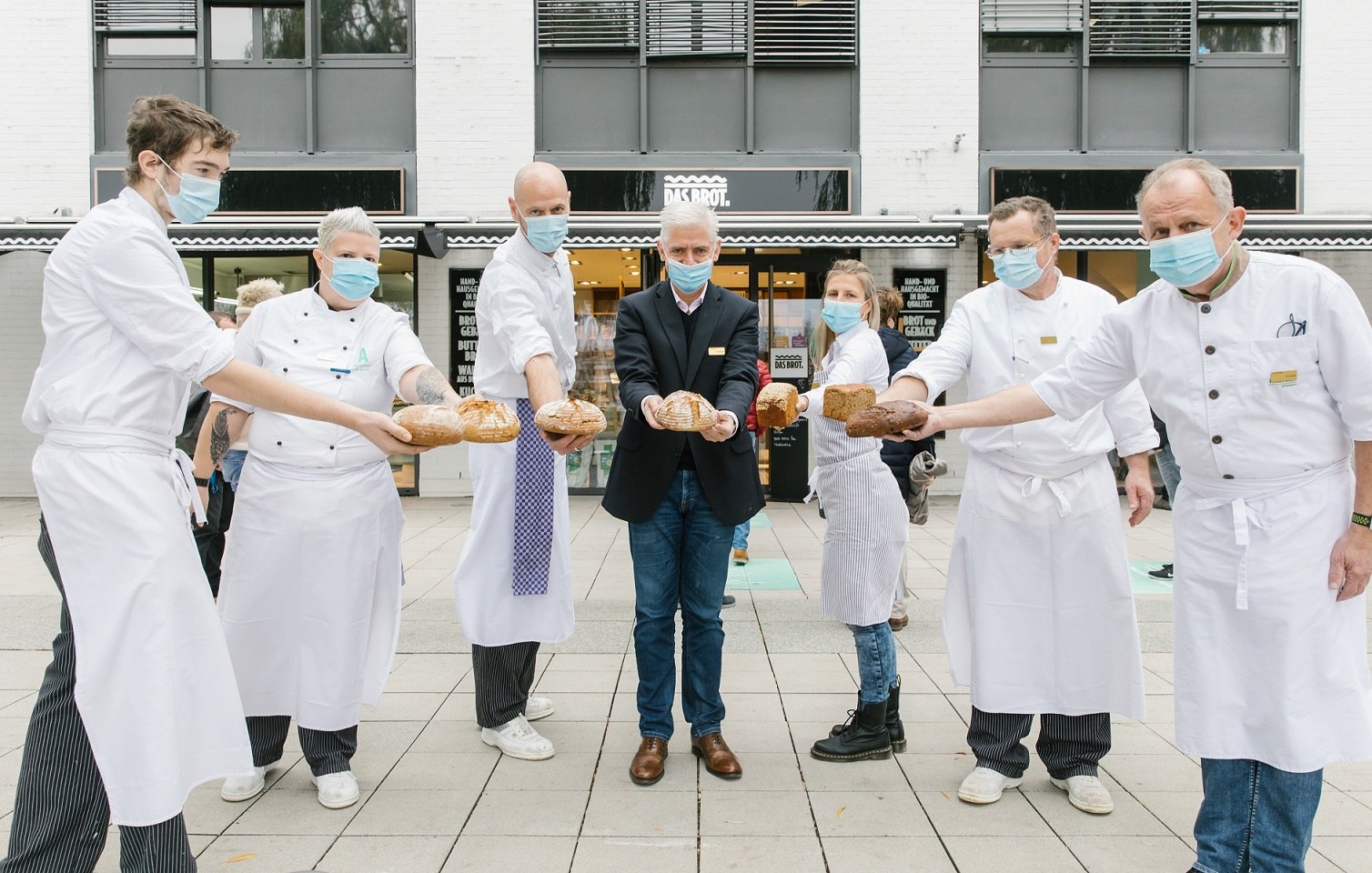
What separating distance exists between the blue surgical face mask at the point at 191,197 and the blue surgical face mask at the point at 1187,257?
8.56 ft

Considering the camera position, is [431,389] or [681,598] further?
[681,598]

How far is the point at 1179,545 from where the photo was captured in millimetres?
2896

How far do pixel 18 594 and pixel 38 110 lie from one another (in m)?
7.61

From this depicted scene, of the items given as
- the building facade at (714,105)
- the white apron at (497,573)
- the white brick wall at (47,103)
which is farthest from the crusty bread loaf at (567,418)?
the white brick wall at (47,103)

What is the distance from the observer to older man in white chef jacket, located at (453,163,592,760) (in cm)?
397

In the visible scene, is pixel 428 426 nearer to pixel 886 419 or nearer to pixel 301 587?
pixel 301 587

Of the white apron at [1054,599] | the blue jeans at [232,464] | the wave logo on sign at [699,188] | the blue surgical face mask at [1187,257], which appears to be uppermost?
the wave logo on sign at [699,188]

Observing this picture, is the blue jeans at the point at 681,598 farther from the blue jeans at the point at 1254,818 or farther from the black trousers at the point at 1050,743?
the blue jeans at the point at 1254,818

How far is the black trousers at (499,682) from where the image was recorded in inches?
159

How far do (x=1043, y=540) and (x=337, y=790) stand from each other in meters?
2.61

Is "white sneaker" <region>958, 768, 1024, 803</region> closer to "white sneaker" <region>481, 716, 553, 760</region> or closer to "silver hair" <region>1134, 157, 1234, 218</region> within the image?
"white sneaker" <region>481, 716, 553, 760</region>

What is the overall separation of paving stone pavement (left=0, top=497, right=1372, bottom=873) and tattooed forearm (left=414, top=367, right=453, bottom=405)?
140 cm

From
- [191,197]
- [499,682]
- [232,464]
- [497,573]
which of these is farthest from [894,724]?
[232,464]

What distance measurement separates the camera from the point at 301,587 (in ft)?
11.5
